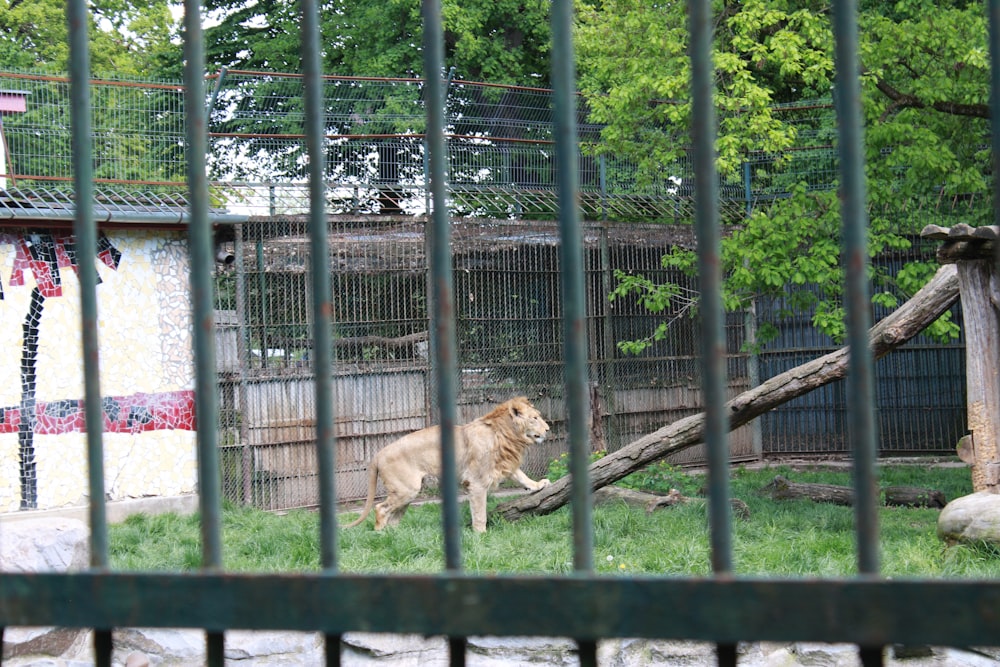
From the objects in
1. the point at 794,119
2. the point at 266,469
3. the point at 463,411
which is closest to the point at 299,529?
the point at 266,469

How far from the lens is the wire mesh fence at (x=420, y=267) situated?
35.2 feet

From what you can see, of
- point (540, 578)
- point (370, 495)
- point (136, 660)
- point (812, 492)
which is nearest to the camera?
point (540, 578)

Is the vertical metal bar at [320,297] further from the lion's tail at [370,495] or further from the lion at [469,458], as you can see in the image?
the lion's tail at [370,495]

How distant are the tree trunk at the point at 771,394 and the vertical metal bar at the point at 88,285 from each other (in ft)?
24.2

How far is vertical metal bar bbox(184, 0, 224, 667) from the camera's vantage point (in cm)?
139

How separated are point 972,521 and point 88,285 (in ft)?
20.9

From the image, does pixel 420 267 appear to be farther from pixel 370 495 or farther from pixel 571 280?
pixel 571 280

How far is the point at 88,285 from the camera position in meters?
1.46

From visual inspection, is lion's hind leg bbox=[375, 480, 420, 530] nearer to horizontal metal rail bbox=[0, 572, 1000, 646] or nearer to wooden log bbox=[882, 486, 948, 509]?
wooden log bbox=[882, 486, 948, 509]

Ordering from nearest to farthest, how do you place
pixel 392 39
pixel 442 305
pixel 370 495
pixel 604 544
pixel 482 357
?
pixel 442 305 < pixel 604 544 < pixel 370 495 < pixel 482 357 < pixel 392 39

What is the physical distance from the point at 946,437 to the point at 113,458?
34.7 ft

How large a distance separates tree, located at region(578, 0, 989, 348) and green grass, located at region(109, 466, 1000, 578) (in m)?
2.52

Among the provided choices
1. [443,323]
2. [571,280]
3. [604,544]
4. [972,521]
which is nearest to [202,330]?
[443,323]

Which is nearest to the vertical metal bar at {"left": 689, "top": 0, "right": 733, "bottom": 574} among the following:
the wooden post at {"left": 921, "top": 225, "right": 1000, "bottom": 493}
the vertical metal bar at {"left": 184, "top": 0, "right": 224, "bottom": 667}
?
the vertical metal bar at {"left": 184, "top": 0, "right": 224, "bottom": 667}
